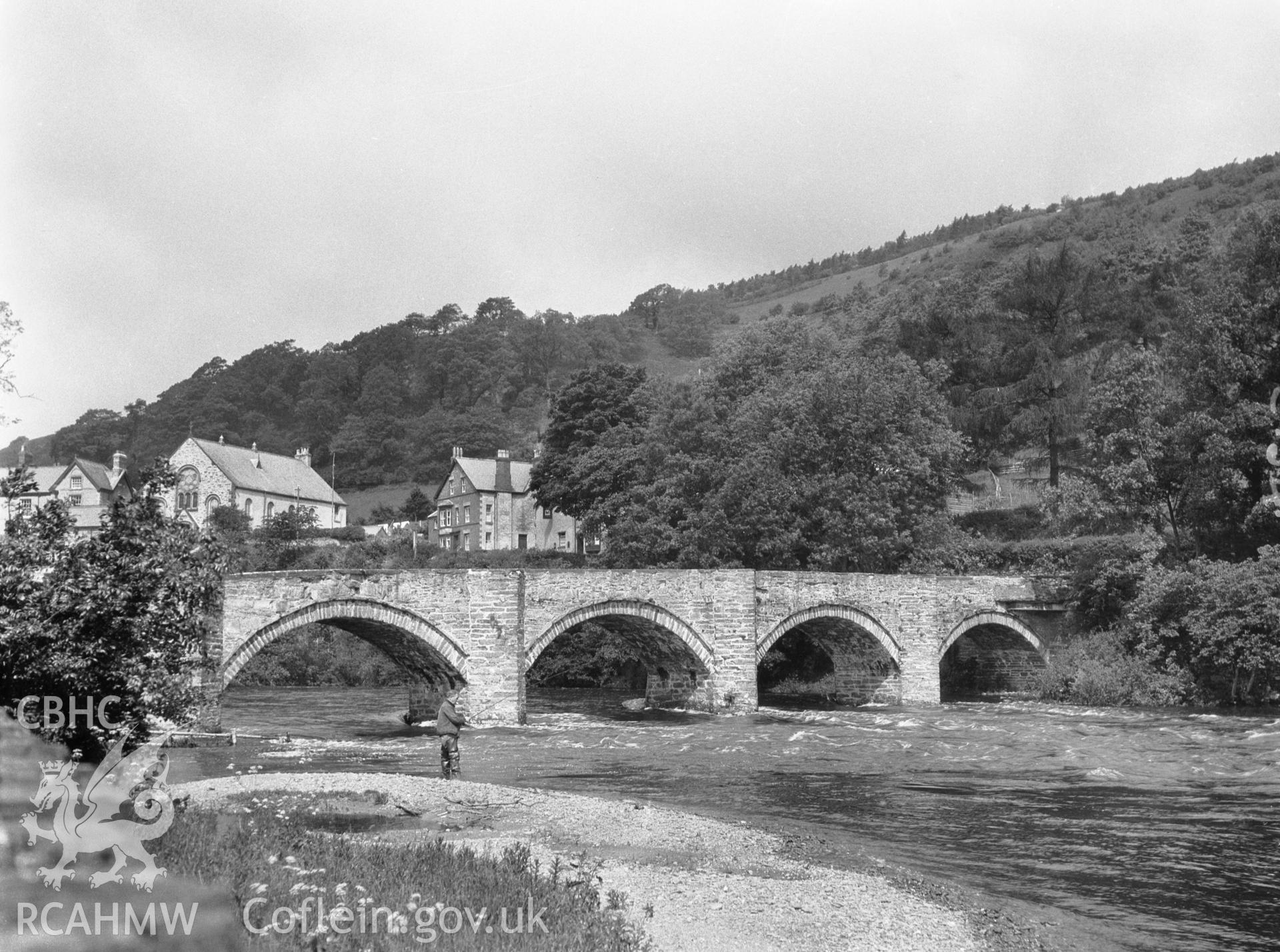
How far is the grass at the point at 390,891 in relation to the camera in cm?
768

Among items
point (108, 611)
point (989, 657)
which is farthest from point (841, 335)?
point (108, 611)

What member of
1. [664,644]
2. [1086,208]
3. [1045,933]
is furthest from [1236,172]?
[1045,933]

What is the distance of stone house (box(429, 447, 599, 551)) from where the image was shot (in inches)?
3066

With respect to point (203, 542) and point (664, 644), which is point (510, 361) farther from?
point (203, 542)

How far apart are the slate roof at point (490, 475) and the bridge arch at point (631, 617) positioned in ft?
156

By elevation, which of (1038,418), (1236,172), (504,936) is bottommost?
(504,936)

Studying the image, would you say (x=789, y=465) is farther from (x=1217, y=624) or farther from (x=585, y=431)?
(x=585, y=431)

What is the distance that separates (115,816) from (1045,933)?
320 inches

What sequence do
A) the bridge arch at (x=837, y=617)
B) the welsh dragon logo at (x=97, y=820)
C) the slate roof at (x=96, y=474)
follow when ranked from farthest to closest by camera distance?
1. the slate roof at (x=96, y=474)
2. the bridge arch at (x=837, y=617)
3. the welsh dragon logo at (x=97, y=820)

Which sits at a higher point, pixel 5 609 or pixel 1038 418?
pixel 1038 418

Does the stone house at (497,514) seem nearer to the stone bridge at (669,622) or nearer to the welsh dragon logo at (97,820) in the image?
the stone bridge at (669,622)

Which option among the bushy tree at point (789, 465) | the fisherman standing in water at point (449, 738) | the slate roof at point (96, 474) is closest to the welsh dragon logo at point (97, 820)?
the fisherman standing in water at point (449, 738)

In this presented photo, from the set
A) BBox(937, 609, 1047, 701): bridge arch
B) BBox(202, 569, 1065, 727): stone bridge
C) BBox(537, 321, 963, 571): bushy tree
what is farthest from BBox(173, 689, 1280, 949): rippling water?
BBox(537, 321, 963, 571): bushy tree

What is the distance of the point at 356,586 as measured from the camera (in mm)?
26484
